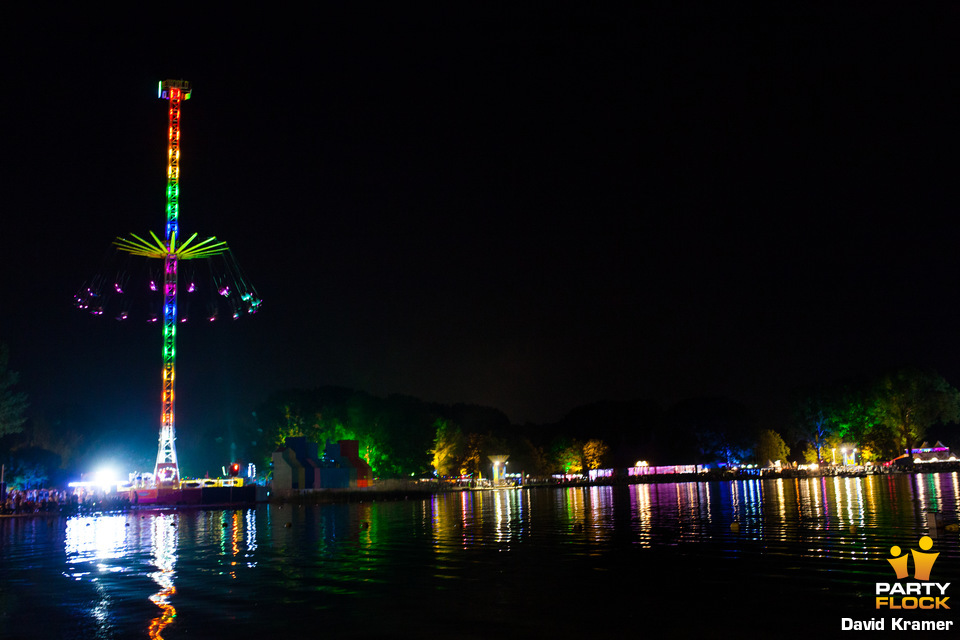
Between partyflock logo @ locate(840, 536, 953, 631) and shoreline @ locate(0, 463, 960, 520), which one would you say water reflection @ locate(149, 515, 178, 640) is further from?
shoreline @ locate(0, 463, 960, 520)

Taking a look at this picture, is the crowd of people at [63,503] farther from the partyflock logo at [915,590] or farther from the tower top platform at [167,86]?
the partyflock logo at [915,590]

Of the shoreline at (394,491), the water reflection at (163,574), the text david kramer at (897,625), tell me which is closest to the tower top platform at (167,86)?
the shoreline at (394,491)

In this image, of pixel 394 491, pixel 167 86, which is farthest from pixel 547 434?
pixel 167 86

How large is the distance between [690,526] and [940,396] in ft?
352

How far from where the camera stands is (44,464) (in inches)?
4336

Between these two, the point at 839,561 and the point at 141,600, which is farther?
the point at 839,561

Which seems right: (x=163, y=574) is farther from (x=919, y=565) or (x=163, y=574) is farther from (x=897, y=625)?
(x=919, y=565)

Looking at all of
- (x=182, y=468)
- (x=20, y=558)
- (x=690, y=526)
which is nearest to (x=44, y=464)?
(x=182, y=468)

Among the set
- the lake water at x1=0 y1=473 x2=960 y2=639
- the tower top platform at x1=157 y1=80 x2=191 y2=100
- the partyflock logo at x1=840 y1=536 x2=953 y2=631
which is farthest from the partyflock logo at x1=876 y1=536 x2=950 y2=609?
the tower top platform at x1=157 y1=80 x2=191 y2=100

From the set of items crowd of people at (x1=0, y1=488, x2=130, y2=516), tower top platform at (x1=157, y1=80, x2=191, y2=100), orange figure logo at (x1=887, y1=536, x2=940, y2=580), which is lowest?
crowd of people at (x1=0, y1=488, x2=130, y2=516)

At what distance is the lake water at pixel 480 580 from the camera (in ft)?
52.4

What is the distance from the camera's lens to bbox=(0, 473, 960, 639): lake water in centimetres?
1598

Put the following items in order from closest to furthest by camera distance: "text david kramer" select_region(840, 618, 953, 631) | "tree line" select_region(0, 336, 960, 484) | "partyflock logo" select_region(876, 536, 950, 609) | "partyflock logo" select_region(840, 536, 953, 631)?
"text david kramer" select_region(840, 618, 953, 631), "partyflock logo" select_region(840, 536, 953, 631), "partyflock logo" select_region(876, 536, 950, 609), "tree line" select_region(0, 336, 960, 484)

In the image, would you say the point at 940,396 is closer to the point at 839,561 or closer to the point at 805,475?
the point at 805,475
